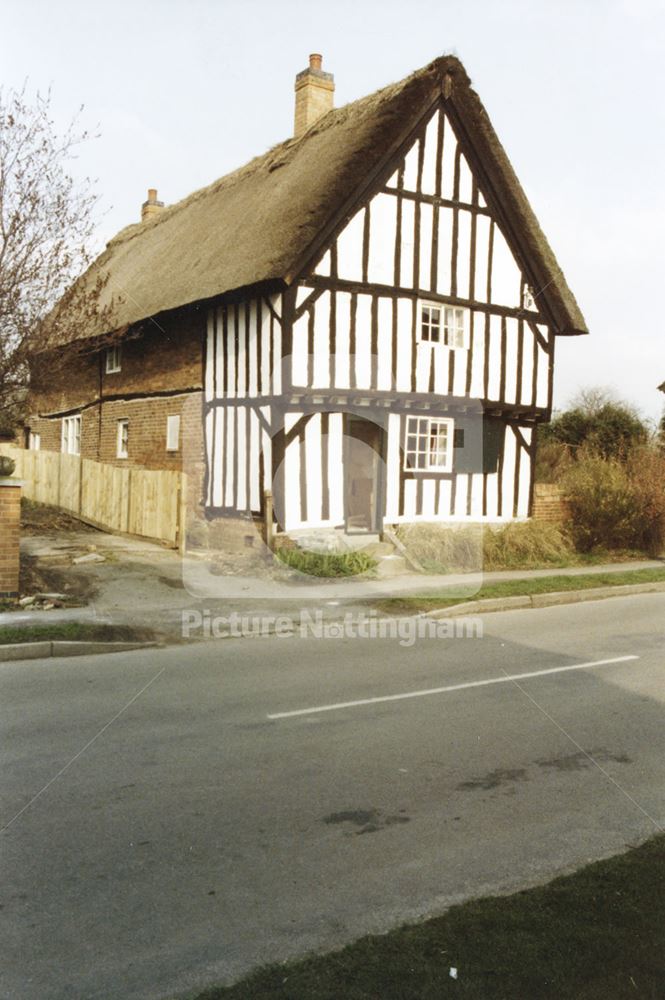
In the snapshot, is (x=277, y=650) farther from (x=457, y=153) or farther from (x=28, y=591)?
(x=457, y=153)

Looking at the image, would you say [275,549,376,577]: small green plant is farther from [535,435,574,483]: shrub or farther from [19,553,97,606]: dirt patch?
[535,435,574,483]: shrub

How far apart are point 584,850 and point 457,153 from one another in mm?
16981

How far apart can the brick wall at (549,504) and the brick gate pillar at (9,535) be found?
41.7 ft

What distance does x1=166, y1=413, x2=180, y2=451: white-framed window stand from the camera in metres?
19.8

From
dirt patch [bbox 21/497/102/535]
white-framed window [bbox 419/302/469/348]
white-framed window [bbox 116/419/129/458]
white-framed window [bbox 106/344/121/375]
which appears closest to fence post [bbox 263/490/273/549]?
dirt patch [bbox 21/497/102/535]

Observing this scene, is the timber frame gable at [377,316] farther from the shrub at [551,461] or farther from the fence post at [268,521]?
the shrub at [551,461]

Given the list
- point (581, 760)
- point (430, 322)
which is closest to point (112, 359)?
point (430, 322)

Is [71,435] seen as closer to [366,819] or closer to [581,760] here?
[581,760]

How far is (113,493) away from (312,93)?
434 inches

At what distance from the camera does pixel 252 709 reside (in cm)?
738

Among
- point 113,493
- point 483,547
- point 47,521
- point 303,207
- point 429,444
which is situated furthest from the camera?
point 47,521

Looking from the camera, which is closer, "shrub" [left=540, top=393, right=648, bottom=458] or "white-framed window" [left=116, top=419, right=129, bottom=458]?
"white-framed window" [left=116, top=419, right=129, bottom=458]

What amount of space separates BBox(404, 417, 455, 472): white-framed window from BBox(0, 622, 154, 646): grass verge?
9.38m

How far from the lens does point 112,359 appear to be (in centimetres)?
2298
